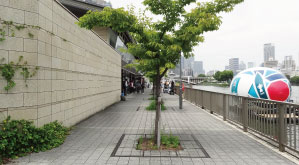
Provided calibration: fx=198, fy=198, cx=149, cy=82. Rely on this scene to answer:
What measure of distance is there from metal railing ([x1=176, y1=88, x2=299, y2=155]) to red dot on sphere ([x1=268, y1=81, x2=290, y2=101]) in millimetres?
2296

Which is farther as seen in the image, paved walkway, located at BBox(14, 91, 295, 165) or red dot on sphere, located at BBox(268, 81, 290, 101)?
red dot on sphere, located at BBox(268, 81, 290, 101)

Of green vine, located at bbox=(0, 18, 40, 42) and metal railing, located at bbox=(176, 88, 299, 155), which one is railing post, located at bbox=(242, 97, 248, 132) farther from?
green vine, located at bbox=(0, 18, 40, 42)

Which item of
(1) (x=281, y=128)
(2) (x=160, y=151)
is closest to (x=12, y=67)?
(2) (x=160, y=151)

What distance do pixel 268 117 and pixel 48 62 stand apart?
6.36 m

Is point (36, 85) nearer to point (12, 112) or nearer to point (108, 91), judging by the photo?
point (12, 112)

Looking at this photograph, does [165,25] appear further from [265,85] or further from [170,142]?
[265,85]

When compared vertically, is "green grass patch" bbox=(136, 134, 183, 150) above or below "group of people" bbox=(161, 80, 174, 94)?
below

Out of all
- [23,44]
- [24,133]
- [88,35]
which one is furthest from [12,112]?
[88,35]

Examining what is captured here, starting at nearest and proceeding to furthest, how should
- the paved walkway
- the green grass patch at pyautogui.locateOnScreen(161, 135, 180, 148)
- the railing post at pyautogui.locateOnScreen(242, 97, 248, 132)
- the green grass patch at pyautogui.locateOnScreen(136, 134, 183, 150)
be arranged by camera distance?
the paved walkway
the green grass patch at pyautogui.locateOnScreen(136, 134, 183, 150)
the green grass patch at pyautogui.locateOnScreen(161, 135, 180, 148)
the railing post at pyautogui.locateOnScreen(242, 97, 248, 132)

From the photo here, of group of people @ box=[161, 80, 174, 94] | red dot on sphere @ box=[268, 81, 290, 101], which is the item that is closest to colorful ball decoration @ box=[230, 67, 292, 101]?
red dot on sphere @ box=[268, 81, 290, 101]

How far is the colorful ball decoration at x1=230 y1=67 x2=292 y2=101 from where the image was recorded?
8.96m

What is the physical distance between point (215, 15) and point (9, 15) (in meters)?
4.97

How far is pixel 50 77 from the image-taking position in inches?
231

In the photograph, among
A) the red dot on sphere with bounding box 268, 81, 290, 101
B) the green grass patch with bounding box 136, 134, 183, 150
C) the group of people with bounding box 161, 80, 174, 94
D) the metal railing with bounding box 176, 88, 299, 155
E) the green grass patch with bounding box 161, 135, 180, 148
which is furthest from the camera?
the group of people with bounding box 161, 80, 174, 94
